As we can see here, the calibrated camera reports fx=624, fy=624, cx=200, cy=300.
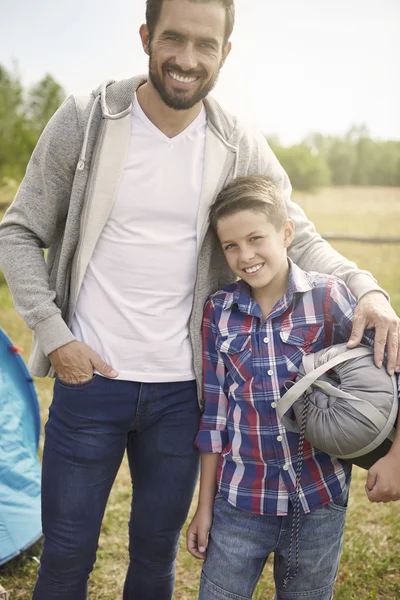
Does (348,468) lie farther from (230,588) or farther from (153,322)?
(153,322)

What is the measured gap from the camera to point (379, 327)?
143cm

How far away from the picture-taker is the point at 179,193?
5.19ft

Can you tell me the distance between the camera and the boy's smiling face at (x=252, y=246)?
5.11 ft

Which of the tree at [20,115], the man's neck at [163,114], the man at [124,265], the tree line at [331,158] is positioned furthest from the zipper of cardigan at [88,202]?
the tree at [20,115]

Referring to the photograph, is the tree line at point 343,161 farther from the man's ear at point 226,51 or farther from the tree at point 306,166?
the man's ear at point 226,51

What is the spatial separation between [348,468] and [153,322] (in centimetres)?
62

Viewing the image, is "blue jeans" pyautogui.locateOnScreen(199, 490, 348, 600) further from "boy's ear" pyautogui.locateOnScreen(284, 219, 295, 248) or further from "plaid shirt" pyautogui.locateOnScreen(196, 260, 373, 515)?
"boy's ear" pyautogui.locateOnScreen(284, 219, 295, 248)

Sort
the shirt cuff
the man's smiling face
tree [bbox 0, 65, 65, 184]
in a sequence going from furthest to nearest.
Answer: tree [bbox 0, 65, 65, 184] → the shirt cuff → the man's smiling face

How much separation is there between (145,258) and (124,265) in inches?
2.2

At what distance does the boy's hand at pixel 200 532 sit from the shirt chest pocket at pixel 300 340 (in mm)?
465

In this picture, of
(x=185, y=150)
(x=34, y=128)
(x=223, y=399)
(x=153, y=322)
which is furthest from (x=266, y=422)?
(x=34, y=128)

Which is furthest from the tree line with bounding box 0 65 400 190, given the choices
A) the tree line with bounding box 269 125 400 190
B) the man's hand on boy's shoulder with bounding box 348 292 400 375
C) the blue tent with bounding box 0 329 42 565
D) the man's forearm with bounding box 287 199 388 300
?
the man's hand on boy's shoulder with bounding box 348 292 400 375

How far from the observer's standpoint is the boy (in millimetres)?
1525

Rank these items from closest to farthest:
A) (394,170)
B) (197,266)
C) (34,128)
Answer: (197,266), (394,170), (34,128)
